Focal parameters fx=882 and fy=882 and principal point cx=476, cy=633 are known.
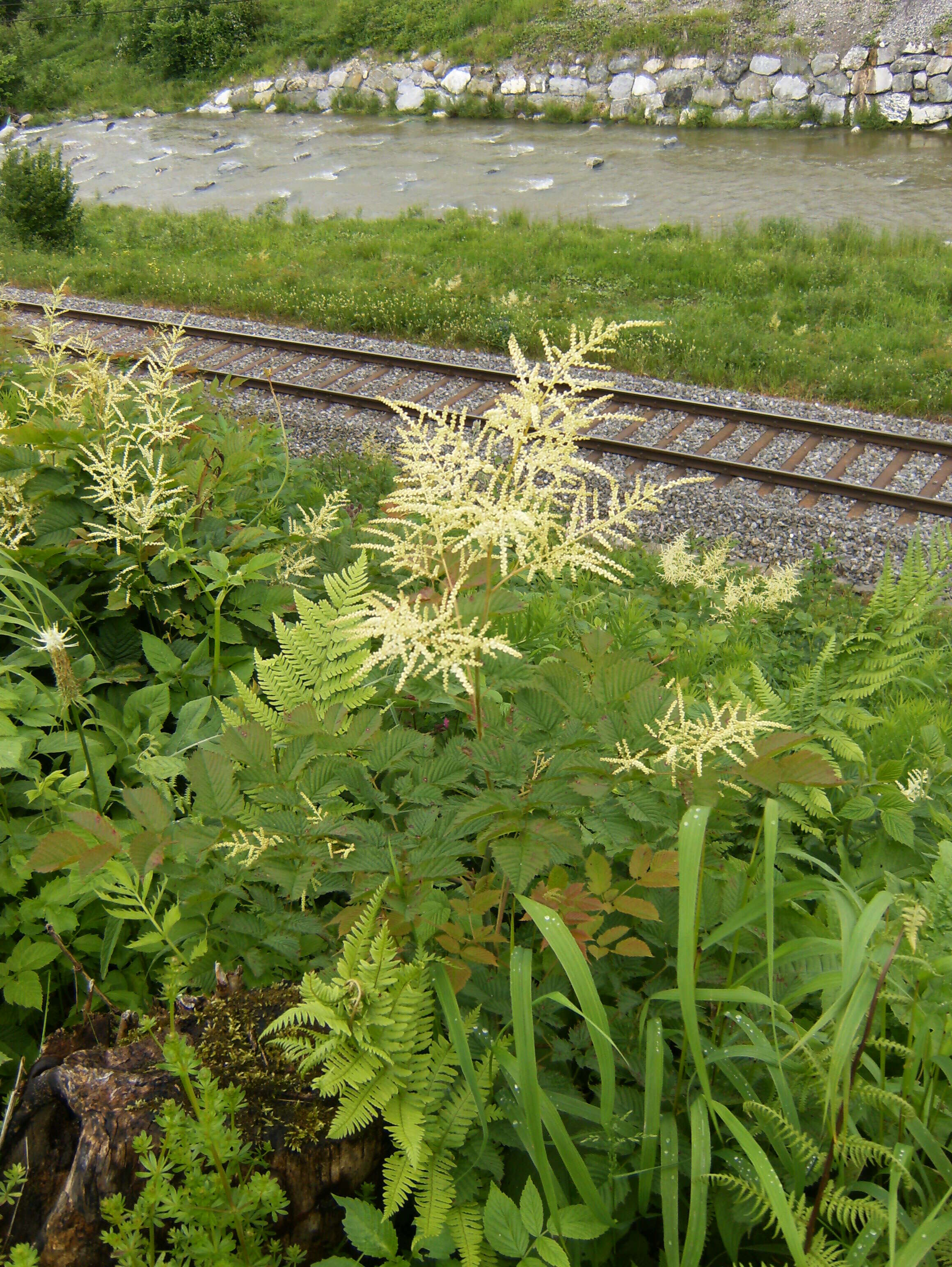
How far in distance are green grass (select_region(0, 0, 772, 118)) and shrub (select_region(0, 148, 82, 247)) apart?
17.8 metres

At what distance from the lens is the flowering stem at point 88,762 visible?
267cm

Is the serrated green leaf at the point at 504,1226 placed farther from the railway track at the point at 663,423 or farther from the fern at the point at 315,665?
the railway track at the point at 663,423

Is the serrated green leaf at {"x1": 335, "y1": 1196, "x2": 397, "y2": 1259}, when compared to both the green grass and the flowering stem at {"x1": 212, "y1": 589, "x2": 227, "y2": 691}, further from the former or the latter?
the green grass

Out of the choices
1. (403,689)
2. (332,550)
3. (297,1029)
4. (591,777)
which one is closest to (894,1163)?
(591,777)

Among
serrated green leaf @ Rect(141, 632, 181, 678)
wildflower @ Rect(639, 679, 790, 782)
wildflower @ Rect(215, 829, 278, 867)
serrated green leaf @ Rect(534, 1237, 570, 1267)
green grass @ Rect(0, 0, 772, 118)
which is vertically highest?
green grass @ Rect(0, 0, 772, 118)

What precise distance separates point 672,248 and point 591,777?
55.5 feet

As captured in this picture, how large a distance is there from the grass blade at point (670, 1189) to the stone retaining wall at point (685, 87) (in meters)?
30.1

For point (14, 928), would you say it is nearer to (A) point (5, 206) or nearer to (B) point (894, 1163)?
(B) point (894, 1163)

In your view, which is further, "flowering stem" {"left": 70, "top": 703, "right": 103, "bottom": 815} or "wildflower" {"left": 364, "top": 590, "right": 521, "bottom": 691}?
"flowering stem" {"left": 70, "top": 703, "right": 103, "bottom": 815}

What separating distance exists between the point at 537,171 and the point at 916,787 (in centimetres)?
2552

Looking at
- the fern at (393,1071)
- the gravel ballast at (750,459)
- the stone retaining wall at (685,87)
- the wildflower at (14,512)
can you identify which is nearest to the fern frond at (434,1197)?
the fern at (393,1071)

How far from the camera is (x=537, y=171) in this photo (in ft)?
80.4

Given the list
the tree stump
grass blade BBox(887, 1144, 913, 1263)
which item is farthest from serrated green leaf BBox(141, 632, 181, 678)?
grass blade BBox(887, 1144, 913, 1263)

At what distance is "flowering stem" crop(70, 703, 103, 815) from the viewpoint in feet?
8.77
